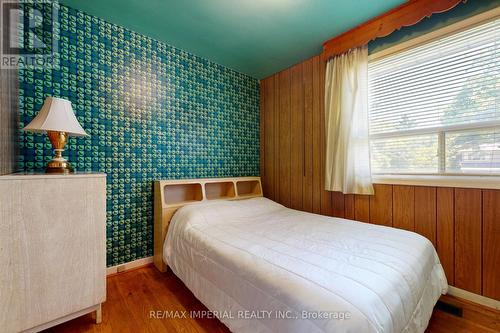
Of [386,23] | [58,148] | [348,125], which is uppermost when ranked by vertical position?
[386,23]

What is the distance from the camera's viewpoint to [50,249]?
1178 mm

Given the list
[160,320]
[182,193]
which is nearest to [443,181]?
[160,320]

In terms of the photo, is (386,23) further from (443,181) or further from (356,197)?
(356,197)

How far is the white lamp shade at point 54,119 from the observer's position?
1295mm

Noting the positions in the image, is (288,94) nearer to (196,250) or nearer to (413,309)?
(196,250)

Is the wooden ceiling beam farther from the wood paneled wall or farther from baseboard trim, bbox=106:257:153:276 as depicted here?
baseboard trim, bbox=106:257:153:276

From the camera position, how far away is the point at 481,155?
1521mm

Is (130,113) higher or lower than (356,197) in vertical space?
higher

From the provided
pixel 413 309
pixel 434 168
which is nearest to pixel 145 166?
pixel 413 309

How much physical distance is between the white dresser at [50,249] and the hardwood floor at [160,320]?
143mm

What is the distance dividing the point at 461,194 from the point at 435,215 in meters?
0.24

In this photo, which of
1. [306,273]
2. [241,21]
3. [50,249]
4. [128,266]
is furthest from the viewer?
[128,266]

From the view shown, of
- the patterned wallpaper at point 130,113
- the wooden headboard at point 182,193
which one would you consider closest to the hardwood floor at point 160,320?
the wooden headboard at point 182,193

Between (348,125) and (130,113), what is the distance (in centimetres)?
217
